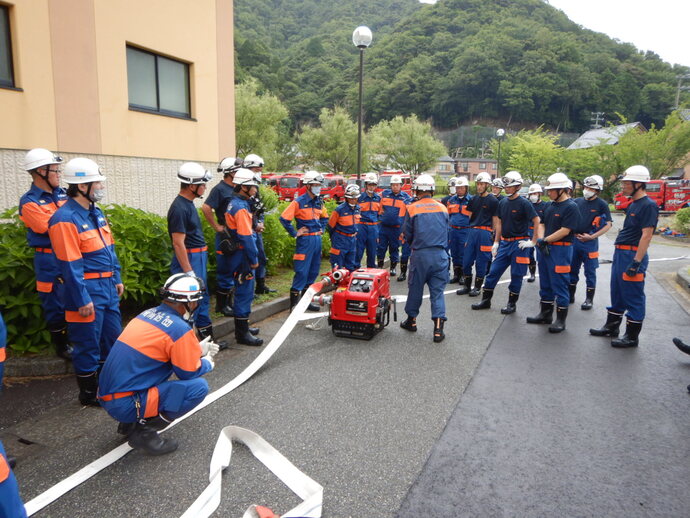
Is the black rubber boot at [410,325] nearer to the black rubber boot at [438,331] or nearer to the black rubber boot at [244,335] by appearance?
the black rubber boot at [438,331]

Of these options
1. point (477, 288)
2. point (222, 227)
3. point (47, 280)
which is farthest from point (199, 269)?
point (477, 288)

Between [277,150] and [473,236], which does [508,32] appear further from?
[473,236]

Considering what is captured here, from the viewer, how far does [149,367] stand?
3377 millimetres

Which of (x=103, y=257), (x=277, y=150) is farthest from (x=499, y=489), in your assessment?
(x=277, y=150)

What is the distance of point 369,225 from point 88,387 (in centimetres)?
662

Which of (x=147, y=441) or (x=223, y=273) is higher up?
(x=223, y=273)

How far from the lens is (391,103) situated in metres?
102

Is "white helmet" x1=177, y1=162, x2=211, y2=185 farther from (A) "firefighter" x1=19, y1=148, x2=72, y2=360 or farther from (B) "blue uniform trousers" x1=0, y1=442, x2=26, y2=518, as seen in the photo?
(B) "blue uniform trousers" x1=0, y1=442, x2=26, y2=518

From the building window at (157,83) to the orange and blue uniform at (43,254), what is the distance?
16.9 feet

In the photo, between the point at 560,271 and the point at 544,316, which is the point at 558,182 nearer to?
the point at 560,271

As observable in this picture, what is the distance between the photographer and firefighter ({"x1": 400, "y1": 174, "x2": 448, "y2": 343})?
645 cm

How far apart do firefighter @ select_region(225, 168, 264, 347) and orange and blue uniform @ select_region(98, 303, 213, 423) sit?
7.45 ft

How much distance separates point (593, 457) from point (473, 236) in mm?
6050

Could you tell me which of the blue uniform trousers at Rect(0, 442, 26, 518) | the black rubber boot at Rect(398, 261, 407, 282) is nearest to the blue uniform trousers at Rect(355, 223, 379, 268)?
the black rubber boot at Rect(398, 261, 407, 282)
